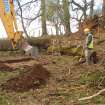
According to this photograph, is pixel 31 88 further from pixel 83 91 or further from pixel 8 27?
pixel 8 27

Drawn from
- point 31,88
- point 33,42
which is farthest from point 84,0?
point 31,88

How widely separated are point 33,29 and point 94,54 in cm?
1816

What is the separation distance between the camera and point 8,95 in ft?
32.1

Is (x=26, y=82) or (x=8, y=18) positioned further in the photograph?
(x=8, y=18)

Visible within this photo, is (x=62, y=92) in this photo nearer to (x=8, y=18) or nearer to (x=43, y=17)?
(x=8, y=18)

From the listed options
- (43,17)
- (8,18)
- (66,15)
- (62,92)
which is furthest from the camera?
(43,17)

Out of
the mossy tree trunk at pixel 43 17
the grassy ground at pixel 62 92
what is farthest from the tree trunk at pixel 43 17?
the grassy ground at pixel 62 92

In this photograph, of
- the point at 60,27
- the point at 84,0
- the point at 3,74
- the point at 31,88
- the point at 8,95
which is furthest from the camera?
the point at 60,27

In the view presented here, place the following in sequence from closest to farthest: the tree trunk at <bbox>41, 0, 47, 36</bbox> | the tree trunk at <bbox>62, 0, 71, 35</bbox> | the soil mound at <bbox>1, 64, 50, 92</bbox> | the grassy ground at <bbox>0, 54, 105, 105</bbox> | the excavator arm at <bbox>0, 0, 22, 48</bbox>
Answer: the grassy ground at <bbox>0, 54, 105, 105</bbox>, the soil mound at <bbox>1, 64, 50, 92</bbox>, the excavator arm at <bbox>0, 0, 22, 48</bbox>, the tree trunk at <bbox>62, 0, 71, 35</bbox>, the tree trunk at <bbox>41, 0, 47, 36</bbox>

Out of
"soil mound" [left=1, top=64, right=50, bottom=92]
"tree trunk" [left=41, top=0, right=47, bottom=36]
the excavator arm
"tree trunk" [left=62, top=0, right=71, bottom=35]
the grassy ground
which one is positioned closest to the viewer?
the grassy ground

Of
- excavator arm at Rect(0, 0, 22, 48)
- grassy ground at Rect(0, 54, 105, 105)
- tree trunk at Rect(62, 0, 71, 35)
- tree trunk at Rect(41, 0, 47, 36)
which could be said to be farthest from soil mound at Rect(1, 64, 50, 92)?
tree trunk at Rect(41, 0, 47, 36)

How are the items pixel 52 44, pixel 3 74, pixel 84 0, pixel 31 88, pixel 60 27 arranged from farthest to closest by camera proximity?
1. pixel 60 27
2. pixel 84 0
3. pixel 52 44
4. pixel 3 74
5. pixel 31 88

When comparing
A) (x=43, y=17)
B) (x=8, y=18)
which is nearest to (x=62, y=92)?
(x=8, y=18)

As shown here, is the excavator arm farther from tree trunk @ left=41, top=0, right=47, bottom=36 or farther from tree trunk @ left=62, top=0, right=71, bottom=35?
tree trunk @ left=41, top=0, right=47, bottom=36
